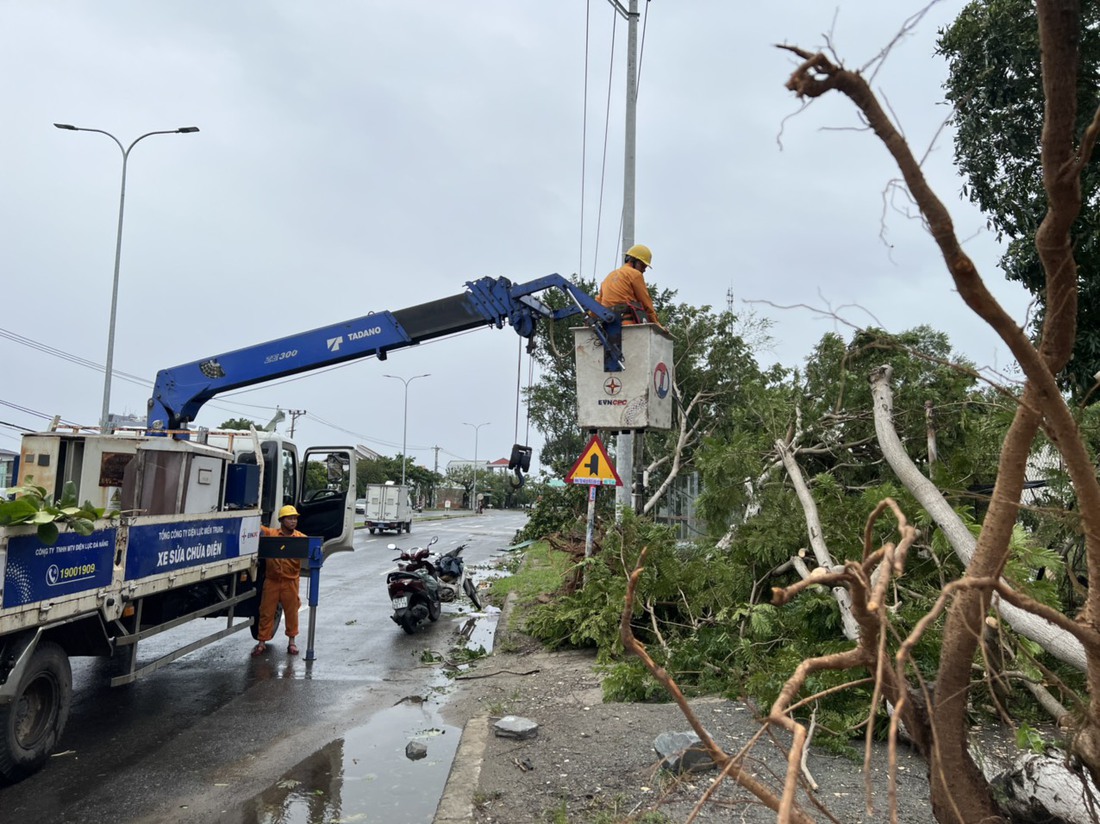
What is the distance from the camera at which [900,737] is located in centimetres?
520

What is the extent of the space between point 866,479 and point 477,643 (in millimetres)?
5148

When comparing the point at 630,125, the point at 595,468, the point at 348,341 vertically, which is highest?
the point at 630,125

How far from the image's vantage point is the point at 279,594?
9.73m

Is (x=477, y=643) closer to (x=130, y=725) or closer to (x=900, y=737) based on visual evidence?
(x=130, y=725)

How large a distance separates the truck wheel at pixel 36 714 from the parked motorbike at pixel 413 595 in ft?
17.6

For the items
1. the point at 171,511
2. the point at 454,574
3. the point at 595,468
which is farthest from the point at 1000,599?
the point at 454,574

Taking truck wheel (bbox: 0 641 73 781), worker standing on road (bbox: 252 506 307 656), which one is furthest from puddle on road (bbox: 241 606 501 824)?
worker standing on road (bbox: 252 506 307 656)

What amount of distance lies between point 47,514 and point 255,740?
242cm

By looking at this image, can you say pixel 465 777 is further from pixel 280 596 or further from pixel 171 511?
pixel 280 596

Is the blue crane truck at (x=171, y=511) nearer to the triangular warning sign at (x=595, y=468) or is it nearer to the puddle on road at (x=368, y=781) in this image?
the triangular warning sign at (x=595, y=468)

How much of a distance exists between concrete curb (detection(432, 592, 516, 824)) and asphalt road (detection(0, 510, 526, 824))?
0.20 metres

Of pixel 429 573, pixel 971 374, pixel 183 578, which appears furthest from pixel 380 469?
pixel 971 374

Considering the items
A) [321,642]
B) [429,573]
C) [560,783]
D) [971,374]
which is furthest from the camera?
[429,573]

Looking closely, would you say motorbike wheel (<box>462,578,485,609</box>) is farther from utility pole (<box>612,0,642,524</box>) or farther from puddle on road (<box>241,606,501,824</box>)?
puddle on road (<box>241,606,501,824</box>)
